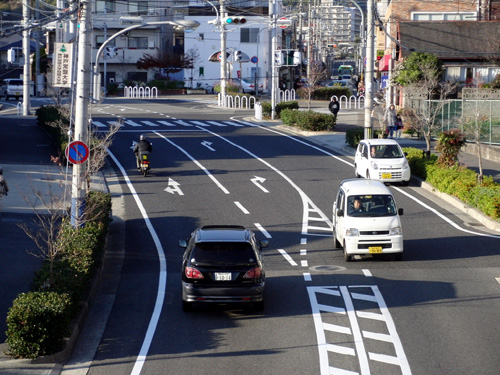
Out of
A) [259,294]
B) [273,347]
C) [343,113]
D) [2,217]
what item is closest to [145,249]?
[2,217]

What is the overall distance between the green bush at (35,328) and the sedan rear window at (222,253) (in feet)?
10.1

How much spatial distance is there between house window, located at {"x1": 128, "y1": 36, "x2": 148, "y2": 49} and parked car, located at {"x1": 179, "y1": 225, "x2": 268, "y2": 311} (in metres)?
81.2

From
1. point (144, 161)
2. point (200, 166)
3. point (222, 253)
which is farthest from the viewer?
point (200, 166)

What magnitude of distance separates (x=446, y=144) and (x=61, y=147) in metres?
16.5

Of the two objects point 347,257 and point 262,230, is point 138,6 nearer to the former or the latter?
point 262,230

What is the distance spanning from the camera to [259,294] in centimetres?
1438

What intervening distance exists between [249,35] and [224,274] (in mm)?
79345

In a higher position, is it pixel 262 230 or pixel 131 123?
pixel 131 123

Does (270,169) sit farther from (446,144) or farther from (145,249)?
(145,249)

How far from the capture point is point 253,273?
14367mm

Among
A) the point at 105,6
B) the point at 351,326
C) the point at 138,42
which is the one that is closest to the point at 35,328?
the point at 351,326

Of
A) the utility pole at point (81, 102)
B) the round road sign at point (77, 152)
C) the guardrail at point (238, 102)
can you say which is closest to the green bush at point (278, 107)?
the guardrail at point (238, 102)

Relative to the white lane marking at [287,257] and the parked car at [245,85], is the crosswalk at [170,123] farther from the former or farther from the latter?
the parked car at [245,85]

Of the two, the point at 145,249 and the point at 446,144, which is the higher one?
the point at 446,144
